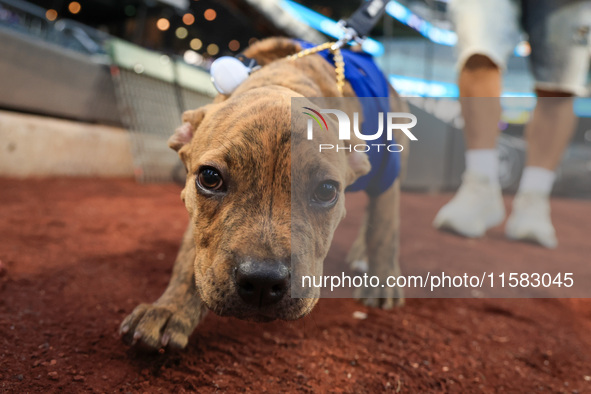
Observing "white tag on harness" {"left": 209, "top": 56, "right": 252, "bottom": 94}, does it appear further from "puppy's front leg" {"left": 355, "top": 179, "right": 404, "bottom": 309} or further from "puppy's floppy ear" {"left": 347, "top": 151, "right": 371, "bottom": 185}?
"puppy's front leg" {"left": 355, "top": 179, "right": 404, "bottom": 309}

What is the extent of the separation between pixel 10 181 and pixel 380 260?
400 cm

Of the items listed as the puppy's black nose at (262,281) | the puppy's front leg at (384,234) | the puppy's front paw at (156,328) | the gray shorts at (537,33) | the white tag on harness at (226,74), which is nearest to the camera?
the puppy's black nose at (262,281)

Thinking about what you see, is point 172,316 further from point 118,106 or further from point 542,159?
point 118,106

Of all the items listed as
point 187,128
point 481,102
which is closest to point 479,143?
point 481,102

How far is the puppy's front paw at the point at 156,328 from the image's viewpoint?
141 centimetres

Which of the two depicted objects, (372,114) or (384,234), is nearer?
(372,114)

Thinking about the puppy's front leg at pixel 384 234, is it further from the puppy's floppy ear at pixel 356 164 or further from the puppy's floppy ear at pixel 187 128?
the puppy's floppy ear at pixel 187 128

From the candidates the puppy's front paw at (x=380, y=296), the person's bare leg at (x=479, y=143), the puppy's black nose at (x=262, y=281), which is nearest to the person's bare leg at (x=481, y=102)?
the person's bare leg at (x=479, y=143)

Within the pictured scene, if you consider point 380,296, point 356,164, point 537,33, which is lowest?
point 380,296

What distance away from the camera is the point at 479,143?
118 inches

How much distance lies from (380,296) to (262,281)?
1.26 m

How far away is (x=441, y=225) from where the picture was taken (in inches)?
133

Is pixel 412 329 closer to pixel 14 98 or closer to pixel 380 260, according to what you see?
pixel 380 260

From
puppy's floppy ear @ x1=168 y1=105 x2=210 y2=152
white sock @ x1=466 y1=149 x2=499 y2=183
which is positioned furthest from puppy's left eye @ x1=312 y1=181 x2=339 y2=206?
white sock @ x1=466 y1=149 x2=499 y2=183
